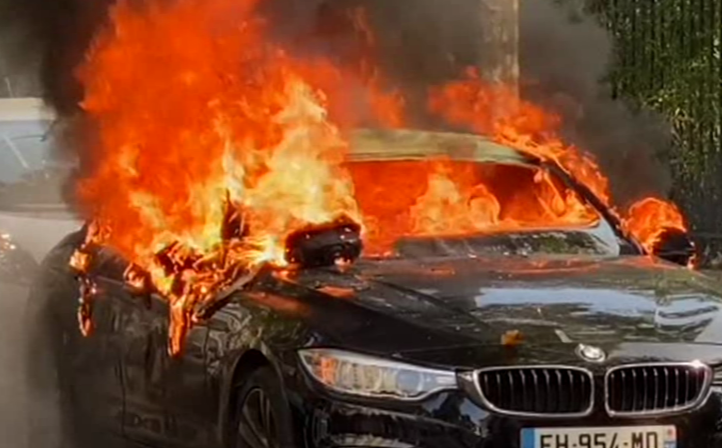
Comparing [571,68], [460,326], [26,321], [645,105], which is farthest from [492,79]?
[460,326]

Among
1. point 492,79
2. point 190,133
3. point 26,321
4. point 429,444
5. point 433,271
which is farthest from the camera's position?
point 492,79

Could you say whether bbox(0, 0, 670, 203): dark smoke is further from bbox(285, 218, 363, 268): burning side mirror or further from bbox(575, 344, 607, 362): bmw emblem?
bbox(575, 344, 607, 362): bmw emblem

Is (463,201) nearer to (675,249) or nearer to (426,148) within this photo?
(426,148)

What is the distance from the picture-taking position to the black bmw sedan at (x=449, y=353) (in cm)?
595

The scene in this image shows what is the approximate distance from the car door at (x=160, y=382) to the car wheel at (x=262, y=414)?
0.23m

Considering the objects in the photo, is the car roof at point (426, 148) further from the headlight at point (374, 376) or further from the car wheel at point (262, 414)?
the headlight at point (374, 376)

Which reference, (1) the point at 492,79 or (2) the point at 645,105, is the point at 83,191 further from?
(2) the point at 645,105

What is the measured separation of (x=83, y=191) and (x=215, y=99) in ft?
5.36

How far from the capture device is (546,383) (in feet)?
19.5

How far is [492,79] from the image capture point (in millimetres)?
11484

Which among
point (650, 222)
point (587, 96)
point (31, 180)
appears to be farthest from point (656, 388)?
point (31, 180)

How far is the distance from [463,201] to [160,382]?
1458 millimetres

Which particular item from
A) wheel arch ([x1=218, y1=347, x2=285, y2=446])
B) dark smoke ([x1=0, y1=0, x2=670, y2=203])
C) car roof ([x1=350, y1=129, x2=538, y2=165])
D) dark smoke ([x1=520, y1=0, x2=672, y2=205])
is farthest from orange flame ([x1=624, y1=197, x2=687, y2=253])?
dark smoke ([x1=520, y1=0, x2=672, y2=205])

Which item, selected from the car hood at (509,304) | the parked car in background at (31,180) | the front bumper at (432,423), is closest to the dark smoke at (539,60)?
the parked car in background at (31,180)
